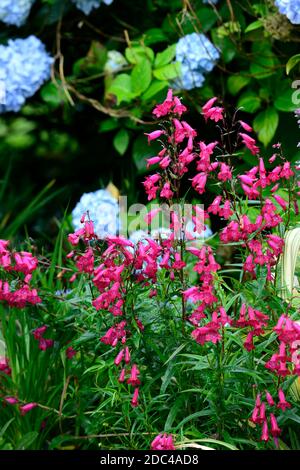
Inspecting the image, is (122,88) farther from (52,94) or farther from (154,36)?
(52,94)

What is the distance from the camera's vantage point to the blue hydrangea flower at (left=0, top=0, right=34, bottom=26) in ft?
12.7

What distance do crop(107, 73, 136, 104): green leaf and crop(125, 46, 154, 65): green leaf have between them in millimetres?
69

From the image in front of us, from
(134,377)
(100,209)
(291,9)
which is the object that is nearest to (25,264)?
(134,377)

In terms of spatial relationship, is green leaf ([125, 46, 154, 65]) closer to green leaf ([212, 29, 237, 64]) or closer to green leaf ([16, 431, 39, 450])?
green leaf ([212, 29, 237, 64])

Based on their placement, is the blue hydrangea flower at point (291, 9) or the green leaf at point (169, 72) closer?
the blue hydrangea flower at point (291, 9)

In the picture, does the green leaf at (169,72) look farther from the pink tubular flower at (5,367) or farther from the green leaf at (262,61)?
the pink tubular flower at (5,367)

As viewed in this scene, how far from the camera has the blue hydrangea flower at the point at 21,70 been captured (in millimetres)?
3820

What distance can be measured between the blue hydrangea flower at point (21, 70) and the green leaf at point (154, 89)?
539 millimetres

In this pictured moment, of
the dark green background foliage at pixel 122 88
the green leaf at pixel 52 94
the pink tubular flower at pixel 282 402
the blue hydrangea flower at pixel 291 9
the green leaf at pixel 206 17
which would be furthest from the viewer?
the green leaf at pixel 52 94

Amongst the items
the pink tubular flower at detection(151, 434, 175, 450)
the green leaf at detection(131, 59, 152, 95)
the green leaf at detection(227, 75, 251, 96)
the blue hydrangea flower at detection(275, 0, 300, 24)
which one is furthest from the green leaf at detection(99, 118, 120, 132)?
the pink tubular flower at detection(151, 434, 175, 450)

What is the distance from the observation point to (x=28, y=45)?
3893 mm

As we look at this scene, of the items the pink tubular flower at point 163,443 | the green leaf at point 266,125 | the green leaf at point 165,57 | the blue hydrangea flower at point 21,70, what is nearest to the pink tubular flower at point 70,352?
the pink tubular flower at point 163,443

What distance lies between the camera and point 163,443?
78.2 inches

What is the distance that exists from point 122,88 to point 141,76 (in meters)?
0.10
